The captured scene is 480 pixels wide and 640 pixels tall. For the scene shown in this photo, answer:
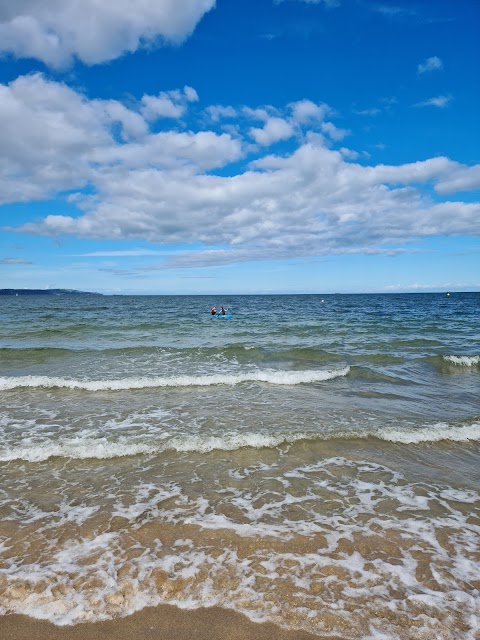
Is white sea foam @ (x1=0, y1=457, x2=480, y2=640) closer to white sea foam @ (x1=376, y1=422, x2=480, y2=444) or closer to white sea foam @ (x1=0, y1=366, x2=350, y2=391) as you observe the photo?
white sea foam @ (x1=376, y1=422, x2=480, y2=444)

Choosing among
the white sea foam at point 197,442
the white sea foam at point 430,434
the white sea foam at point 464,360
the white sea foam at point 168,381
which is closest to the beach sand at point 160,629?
the white sea foam at point 197,442

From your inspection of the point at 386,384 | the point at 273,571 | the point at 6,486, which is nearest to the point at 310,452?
the point at 273,571

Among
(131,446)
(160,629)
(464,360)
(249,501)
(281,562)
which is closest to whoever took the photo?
(160,629)

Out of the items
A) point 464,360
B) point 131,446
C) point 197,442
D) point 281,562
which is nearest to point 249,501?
point 281,562

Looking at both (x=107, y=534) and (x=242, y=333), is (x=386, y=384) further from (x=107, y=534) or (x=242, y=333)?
(x=242, y=333)

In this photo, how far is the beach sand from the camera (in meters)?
3.64

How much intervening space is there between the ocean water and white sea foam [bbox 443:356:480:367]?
4092 mm

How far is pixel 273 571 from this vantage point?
4.52m

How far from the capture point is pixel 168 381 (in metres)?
14.3

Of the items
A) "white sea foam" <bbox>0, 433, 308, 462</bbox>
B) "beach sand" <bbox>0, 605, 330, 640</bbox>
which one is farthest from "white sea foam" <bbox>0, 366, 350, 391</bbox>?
"beach sand" <bbox>0, 605, 330, 640</bbox>

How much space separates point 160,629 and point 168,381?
425 inches

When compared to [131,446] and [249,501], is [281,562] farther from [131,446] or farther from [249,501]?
[131,446]

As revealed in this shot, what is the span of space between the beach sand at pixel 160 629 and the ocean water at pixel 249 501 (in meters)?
0.12

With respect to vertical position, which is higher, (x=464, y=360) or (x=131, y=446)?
(x=464, y=360)
